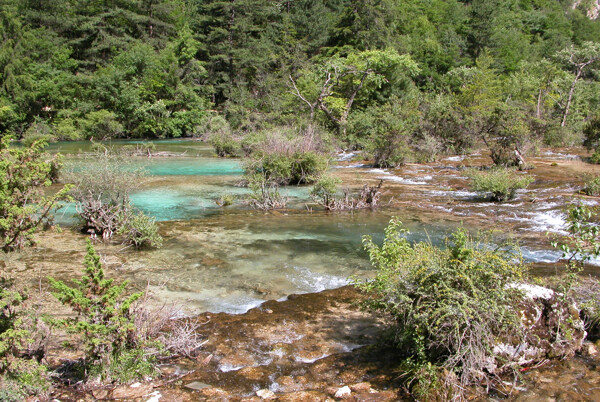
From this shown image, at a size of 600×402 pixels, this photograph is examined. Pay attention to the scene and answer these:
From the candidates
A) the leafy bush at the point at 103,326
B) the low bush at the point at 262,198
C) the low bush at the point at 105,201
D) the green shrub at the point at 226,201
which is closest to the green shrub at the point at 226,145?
the green shrub at the point at 226,201

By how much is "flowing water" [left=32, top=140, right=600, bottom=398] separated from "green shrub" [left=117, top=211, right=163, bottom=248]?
0.91ft

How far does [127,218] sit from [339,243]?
5.01 meters

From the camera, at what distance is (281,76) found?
48.8 metres

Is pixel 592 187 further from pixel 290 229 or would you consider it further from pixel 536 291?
pixel 536 291

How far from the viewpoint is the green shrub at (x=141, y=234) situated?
999cm

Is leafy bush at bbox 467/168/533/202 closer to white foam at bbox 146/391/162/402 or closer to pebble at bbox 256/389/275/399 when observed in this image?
pebble at bbox 256/389/275/399

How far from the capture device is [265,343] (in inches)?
228

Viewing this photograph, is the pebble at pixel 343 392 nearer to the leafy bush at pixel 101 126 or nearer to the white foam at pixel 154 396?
the white foam at pixel 154 396

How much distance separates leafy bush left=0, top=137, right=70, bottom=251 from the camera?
5.32 meters

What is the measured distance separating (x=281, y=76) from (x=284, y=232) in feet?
130

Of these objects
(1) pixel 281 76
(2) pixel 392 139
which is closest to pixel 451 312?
(2) pixel 392 139

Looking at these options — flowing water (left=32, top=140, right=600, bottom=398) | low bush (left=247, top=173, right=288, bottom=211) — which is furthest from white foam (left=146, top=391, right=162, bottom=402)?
low bush (left=247, top=173, right=288, bottom=211)

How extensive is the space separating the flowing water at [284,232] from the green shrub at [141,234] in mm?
277

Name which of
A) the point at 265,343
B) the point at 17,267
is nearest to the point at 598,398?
the point at 265,343
